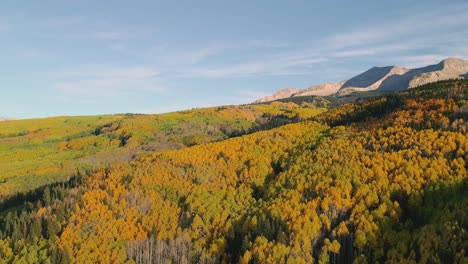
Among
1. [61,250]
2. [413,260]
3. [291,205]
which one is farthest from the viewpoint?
[291,205]

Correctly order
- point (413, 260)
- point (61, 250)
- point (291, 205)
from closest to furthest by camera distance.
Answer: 1. point (413, 260)
2. point (61, 250)
3. point (291, 205)

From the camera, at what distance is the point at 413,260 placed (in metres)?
138

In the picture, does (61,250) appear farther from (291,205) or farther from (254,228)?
(291,205)

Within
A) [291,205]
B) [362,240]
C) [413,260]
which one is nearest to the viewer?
[413,260]

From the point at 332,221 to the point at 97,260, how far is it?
324 feet

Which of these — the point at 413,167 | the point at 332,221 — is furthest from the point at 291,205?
the point at 413,167

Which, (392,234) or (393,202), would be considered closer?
(392,234)

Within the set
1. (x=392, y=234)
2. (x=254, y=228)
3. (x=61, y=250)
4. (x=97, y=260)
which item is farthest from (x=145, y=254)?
(x=392, y=234)

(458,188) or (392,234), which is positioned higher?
(458,188)

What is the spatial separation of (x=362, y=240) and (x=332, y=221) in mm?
22735

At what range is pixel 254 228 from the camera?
602ft

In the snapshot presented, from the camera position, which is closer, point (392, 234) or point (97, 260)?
point (392, 234)

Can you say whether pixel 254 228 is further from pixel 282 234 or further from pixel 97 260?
pixel 97 260

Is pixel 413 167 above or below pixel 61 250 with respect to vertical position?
above
